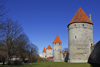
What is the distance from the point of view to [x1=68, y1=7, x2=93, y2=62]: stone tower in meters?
29.0

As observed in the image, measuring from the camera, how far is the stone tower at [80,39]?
2898 cm

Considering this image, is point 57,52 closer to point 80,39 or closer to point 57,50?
point 57,50

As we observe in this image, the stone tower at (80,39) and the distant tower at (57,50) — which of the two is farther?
the distant tower at (57,50)

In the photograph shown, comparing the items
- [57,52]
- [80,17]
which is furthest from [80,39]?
[57,52]

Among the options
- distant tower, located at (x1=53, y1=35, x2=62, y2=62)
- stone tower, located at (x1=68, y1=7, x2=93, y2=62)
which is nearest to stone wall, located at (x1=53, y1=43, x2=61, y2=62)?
distant tower, located at (x1=53, y1=35, x2=62, y2=62)

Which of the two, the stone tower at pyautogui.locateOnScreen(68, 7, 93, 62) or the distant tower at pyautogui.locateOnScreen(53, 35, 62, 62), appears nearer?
the stone tower at pyautogui.locateOnScreen(68, 7, 93, 62)

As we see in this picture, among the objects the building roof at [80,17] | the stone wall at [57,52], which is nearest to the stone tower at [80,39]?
the building roof at [80,17]

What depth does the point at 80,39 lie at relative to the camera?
1153 inches

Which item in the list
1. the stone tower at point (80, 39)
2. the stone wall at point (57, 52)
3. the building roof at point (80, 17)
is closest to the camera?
the stone tower at point (80, 39)

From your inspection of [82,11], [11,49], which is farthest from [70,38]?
[11,49]

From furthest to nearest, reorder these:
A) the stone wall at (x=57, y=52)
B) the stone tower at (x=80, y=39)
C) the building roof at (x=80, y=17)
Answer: the stone wall at (x=57, y=52)
the building roof at (x=80, y=17)
the stone tower at (x=80, y=39)

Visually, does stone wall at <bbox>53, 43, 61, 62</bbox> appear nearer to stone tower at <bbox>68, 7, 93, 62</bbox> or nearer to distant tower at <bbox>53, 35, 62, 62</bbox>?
distant tower at <bbox>53, 35, 62, 62</bbox>

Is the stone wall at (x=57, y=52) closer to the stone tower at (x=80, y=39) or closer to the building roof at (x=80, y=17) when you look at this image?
the stone tower at (x=80, y=39)

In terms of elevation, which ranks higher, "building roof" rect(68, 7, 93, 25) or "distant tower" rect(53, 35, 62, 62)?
"building roof" rect(68, 7, 93, 25)
